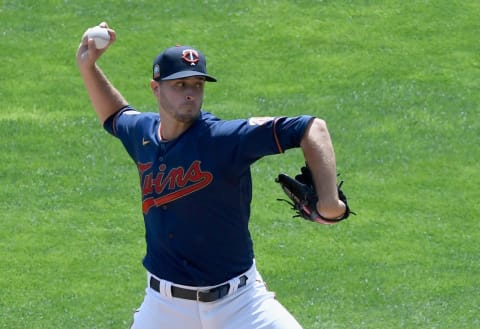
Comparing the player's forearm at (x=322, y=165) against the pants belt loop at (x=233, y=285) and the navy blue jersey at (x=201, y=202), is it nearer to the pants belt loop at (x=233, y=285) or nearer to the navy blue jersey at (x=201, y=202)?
the navy blue jersey at (x=201, y=202)

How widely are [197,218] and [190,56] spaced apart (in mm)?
818

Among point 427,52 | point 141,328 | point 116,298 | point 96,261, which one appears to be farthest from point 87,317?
point 427,52

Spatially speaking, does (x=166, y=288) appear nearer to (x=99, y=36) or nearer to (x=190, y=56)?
(x=190, y=56)

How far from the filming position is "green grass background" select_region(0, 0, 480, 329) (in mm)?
8820

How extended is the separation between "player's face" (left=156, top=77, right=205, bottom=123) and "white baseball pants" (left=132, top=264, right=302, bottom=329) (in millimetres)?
844

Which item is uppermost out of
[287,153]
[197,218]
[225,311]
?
[197,218]

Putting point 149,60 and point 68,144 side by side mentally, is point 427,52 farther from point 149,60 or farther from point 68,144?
point 68,144

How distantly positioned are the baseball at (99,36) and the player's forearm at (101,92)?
15 centimetres

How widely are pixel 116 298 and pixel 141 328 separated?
9.66ft

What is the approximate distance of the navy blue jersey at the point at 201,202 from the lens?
5.66 meters

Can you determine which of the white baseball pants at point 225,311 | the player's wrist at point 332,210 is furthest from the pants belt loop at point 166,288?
A: the player's wrist at point 332,210

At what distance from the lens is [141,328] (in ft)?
19.2

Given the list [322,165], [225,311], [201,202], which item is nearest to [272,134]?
[322,165]

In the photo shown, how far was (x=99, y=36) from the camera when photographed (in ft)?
21.0
